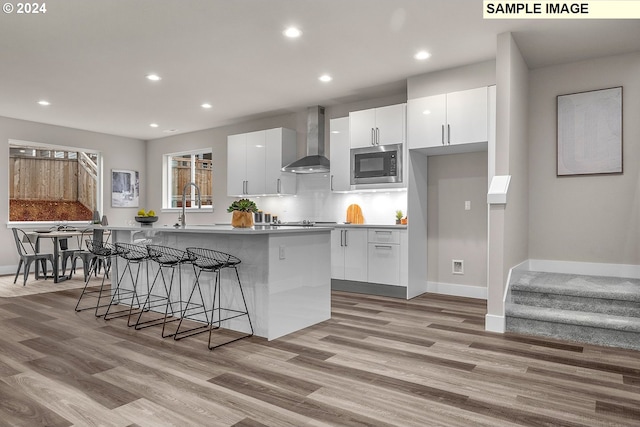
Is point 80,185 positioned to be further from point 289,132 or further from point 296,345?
point 296,345

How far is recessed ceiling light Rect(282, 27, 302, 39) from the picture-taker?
384 cm

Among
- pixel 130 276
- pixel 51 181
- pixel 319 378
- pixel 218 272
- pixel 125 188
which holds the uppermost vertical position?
pixel 51 181

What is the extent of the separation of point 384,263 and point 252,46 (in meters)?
3.00

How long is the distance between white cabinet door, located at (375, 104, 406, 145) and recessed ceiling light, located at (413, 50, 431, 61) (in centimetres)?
82

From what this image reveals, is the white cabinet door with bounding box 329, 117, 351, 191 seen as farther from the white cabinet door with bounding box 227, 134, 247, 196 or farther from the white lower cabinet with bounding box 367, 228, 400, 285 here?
the white cabinet door with bounding box 227, 134, 247, 196

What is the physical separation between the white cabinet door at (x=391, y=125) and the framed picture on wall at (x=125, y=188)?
6130 mm

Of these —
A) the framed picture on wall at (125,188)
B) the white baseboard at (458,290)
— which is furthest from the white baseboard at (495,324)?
the framed picture on wall at (125,188)

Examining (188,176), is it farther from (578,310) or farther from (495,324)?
(578,310)

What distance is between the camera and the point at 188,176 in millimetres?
9023

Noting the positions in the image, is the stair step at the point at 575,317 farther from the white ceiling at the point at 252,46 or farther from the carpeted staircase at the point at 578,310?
the white ceiling at the point at 252,46

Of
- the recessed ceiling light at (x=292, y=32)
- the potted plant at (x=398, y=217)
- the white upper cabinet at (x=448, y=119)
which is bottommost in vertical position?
the potted plant at (x=398, y=217)

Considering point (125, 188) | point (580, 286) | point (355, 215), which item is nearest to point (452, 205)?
point (355, 215)

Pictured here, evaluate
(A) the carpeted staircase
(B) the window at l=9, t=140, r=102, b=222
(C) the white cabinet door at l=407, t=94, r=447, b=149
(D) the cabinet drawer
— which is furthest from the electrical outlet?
(B) the window at l=9, t=140, r=102, b=222

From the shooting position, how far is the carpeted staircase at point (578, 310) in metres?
3.35
